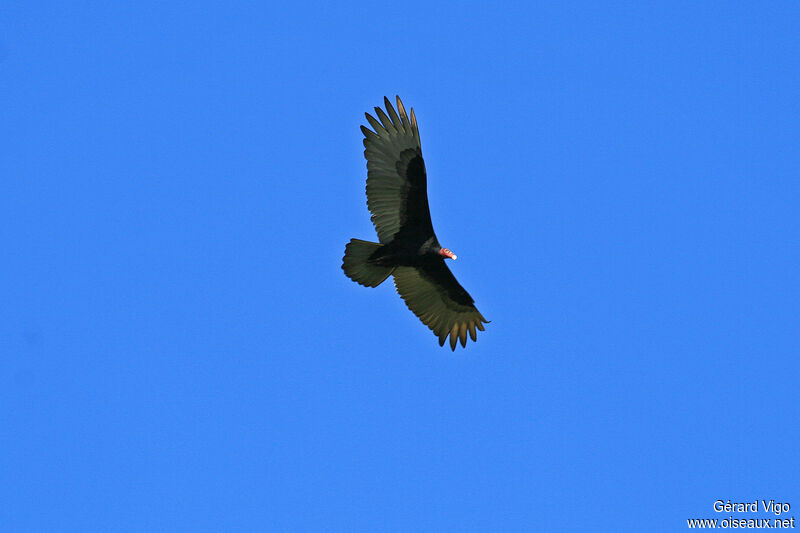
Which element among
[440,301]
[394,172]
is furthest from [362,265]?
[440,301]

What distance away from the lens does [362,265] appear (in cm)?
1534

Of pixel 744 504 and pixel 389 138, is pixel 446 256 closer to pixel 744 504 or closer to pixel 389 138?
pixel 389 138

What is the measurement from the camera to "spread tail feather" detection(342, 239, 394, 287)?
15203 millimetres

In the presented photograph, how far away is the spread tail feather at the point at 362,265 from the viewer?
15.2 metres

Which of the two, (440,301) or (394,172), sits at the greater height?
(394,172)

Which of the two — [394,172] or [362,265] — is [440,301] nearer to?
[362,265]

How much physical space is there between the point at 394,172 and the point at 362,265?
146cm

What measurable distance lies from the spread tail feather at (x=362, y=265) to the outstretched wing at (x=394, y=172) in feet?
1.10

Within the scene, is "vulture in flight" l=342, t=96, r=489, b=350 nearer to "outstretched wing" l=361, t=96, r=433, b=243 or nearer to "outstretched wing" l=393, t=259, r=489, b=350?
"outstretched wing" l=361, t=96, r=433, b=243

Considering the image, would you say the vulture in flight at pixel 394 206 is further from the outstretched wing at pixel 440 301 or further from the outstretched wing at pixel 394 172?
the outstretched wing at pixel 440 301

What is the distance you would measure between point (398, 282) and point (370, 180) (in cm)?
207

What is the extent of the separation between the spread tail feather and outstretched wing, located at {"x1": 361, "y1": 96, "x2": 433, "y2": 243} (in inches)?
13.2

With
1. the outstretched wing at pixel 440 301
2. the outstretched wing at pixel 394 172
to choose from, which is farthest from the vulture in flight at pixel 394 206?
the outstretched wing at pixel 440 301

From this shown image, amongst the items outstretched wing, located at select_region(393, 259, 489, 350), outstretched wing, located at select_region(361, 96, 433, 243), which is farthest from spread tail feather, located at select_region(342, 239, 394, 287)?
outstretched wing, located at select_region(393, 259, 489, 350)
